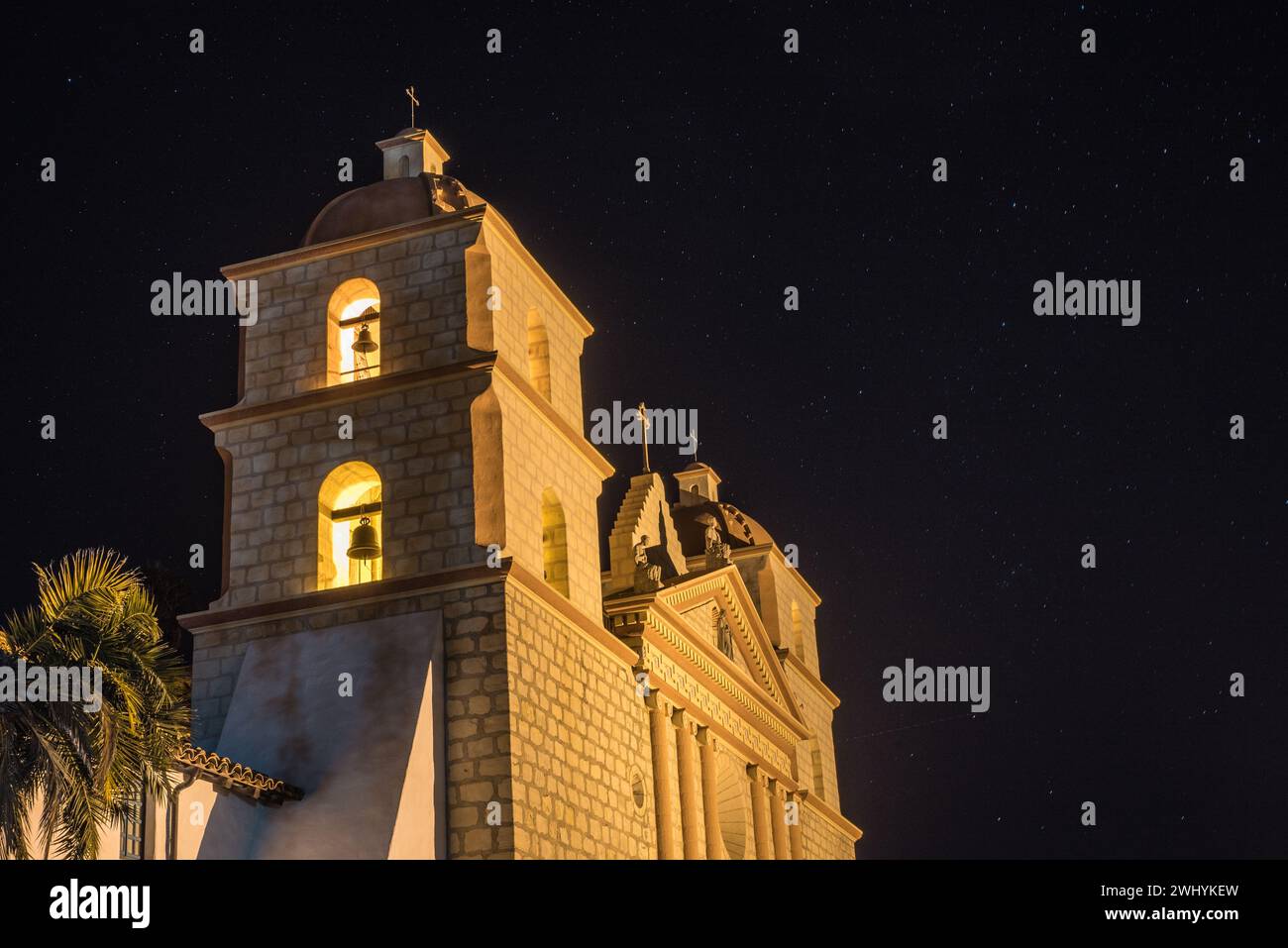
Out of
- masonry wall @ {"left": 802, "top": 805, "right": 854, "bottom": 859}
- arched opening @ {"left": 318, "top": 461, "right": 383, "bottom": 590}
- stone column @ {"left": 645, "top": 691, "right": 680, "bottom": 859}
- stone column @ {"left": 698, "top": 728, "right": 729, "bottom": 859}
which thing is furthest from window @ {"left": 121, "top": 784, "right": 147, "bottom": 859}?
masonry wall @ {"left": 802, "top": 805, "right": 854, "bottom": 859}

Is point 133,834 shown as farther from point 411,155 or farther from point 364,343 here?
point 411,155

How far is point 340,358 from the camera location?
20.2 m

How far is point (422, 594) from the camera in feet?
A: 59.1

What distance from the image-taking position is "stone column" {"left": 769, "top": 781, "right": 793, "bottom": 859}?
1040 inches

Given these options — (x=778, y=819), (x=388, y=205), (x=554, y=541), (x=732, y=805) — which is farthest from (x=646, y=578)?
(x=778, y=819)

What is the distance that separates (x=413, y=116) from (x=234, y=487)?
228 inches

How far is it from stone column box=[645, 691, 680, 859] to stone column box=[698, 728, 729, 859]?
114 centimetres

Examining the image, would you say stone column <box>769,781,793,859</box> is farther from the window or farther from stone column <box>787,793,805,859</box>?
the window

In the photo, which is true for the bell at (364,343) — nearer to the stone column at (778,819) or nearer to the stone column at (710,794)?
the stone column at (710,794)

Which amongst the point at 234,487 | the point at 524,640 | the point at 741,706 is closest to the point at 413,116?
the point at 234,487

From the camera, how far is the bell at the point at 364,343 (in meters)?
19.8

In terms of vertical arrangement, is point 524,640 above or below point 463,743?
above
